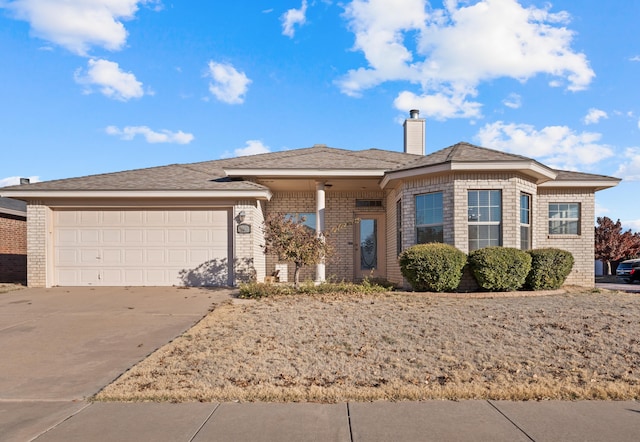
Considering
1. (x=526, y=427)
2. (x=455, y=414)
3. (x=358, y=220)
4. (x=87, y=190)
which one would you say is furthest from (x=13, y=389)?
(x=358, y=220)

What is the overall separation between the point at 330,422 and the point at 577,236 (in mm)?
13300

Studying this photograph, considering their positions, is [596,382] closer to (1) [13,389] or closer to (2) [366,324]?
(2) [366,324]

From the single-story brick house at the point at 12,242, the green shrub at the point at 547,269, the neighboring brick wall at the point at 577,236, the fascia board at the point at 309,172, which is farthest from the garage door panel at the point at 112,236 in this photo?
the neighboring brick wall at the point at 577,236

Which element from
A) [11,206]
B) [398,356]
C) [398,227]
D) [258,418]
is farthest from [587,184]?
[11,206]

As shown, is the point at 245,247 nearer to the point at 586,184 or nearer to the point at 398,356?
the point at 398,356

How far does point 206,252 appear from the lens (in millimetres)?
13125

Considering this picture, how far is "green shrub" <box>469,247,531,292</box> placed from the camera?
1055 centimetres

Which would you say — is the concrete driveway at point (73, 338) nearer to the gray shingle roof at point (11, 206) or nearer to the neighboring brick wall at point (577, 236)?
the gray shingle roof at point (11, 206)

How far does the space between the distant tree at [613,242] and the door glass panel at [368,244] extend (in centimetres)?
1375

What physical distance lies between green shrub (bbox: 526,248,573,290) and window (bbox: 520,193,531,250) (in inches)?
29.1

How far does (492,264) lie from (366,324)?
4825mm

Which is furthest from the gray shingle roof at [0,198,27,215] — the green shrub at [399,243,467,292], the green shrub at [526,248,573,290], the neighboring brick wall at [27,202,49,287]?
the green shrub at [526,248,573,290]

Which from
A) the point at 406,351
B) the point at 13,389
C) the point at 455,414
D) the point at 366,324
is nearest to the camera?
the point at 455,414

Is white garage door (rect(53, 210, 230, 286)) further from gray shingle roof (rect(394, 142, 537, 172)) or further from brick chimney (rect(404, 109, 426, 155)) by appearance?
brick chimney (rect(404, 109, 426, 155))
